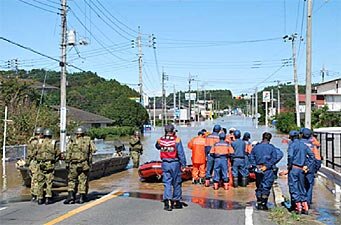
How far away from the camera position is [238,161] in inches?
675

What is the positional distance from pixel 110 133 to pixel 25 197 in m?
45.3

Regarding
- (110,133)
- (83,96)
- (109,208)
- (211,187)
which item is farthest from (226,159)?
(83,96)

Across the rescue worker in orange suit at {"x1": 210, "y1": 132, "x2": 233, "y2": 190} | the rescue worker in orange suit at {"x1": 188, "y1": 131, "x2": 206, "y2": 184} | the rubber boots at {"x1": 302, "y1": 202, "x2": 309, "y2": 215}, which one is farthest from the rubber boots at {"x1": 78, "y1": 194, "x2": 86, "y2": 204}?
the rubber boots at {"x1": 302, "y1": 202, "x2": 309, "y2": 215}

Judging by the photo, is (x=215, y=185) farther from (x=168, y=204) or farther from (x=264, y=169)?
(x=168, y=204)

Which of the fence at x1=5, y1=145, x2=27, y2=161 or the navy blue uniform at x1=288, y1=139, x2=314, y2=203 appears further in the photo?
the fence at x1=5, y1=145, x2=27, y2=161

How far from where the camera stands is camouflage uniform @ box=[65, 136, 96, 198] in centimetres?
1334

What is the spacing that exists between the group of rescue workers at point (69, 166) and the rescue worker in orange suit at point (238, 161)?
5.18m

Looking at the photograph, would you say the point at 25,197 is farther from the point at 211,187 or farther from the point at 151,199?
the point at 211,187

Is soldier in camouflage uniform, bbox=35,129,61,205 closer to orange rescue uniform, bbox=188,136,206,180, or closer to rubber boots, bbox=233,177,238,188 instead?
orange rescue uniform, bbox=188,136,206,180

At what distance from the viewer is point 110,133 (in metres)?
60.6

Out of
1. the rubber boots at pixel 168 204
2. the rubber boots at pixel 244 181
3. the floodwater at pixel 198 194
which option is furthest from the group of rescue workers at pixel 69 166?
the rubber boots at pixel 244 181

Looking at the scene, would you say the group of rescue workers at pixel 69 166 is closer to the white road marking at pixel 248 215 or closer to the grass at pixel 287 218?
the white road marking at pixel 248 215

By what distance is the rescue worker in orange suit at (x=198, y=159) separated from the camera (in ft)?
58.3

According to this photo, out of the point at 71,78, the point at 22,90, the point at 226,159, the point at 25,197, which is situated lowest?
the point at 25,197
